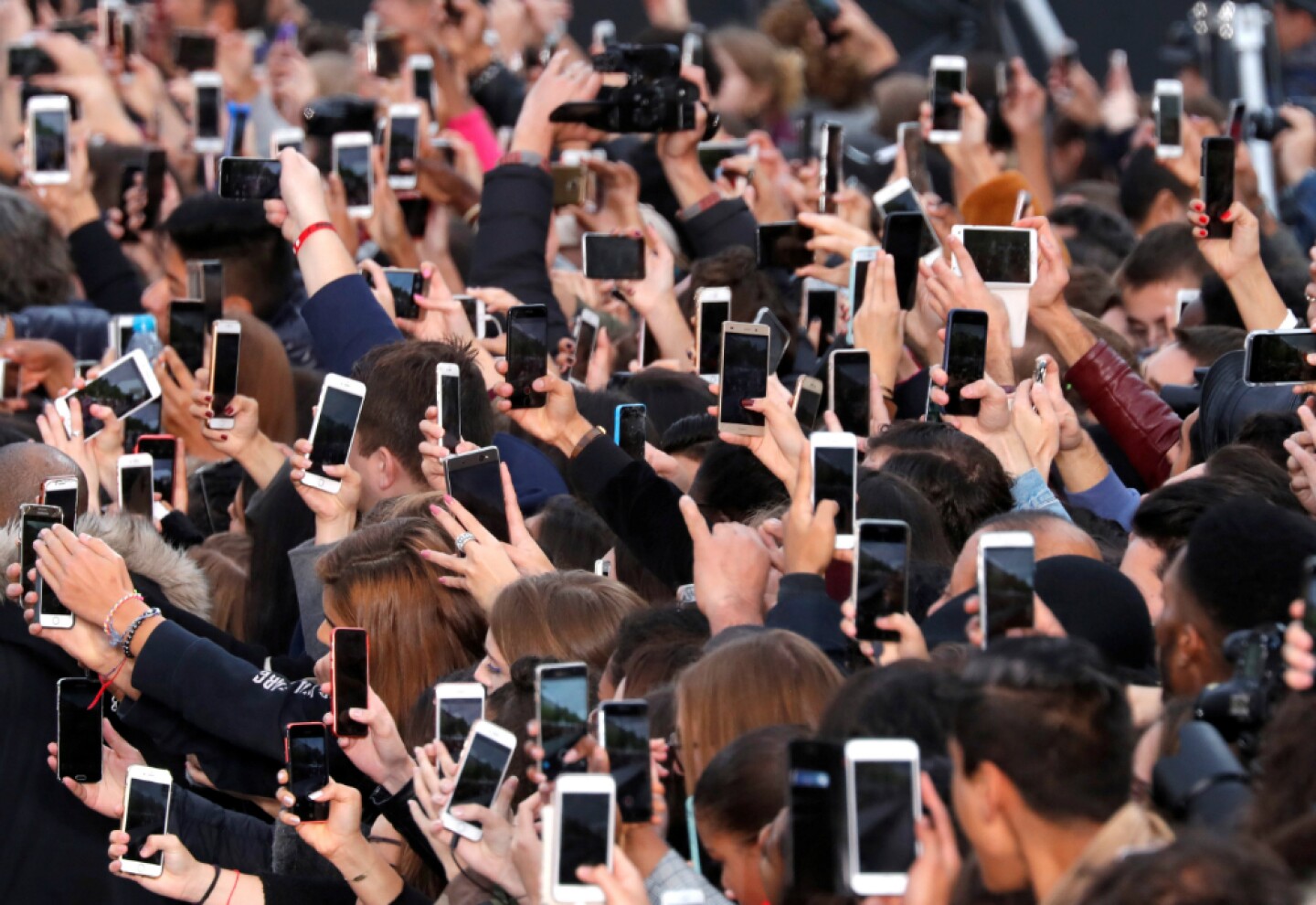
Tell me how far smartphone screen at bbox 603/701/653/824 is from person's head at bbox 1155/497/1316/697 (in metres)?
0.75

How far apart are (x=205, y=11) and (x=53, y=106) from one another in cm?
399

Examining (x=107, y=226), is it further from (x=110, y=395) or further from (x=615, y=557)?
(x=615, y=557)

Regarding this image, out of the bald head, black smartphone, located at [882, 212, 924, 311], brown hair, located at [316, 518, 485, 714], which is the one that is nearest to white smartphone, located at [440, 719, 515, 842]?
brown hair, located at [316, 518, 485, 714]

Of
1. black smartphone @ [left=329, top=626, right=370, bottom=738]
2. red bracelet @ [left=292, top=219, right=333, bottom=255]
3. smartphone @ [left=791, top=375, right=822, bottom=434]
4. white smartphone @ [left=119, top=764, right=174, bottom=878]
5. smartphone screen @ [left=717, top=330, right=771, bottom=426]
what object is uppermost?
red bracelet @ [left=292, top=219, right=333, bottom=255]

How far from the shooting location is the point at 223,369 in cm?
473

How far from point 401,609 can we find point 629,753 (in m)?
1.06

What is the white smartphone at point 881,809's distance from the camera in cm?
234

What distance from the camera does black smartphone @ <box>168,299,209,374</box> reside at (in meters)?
5.23

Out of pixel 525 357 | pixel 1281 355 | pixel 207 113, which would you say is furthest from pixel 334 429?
pixel 207 113

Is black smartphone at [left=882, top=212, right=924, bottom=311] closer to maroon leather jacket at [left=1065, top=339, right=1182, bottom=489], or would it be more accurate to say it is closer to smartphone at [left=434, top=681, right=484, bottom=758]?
maroon leather jacket at [left=1065, top=339, right=1182, bottom=489]

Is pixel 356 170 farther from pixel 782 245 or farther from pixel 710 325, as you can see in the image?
pixel 710 325

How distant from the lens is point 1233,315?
5141mm

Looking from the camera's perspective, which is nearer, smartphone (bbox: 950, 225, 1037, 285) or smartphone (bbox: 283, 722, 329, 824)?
smartphone (bbox: 283, 722, 329, 824)

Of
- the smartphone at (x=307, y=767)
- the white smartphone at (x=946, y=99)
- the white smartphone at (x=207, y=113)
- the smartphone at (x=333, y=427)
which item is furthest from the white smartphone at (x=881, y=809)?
the white smartphone at (x=207, y=113)
